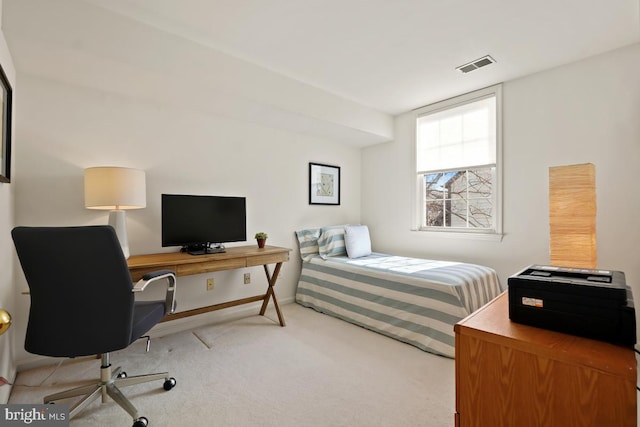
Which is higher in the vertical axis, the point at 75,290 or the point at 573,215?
the point at 573,215

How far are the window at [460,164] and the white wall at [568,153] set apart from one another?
14cm

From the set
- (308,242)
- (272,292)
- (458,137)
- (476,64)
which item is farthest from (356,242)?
(476,64)

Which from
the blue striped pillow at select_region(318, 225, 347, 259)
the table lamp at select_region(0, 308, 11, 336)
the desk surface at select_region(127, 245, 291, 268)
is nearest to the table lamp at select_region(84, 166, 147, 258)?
the desk surface at select_region(127, 245, 291, 268)

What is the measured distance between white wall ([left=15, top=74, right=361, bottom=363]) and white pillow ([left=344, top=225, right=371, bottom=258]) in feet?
1.69

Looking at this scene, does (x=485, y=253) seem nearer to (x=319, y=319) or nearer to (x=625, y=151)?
(x=625, y=151)

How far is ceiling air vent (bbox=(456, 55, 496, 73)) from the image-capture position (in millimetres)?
2693

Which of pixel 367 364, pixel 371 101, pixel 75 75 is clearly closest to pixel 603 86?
pixel 371 101

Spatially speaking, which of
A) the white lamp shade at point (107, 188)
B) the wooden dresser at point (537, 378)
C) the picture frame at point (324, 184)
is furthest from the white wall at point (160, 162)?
the wooden dresser at point (537, 378)

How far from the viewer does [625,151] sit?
8.27 ft

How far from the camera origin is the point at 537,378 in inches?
36.7

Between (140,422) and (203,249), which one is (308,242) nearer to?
(203,249)

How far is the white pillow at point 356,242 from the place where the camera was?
3709 mm

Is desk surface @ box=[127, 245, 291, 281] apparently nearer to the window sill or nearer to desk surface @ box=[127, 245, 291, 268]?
desk surface @ box=[127, 245, 291, 268]

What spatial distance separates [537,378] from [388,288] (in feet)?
6.27
